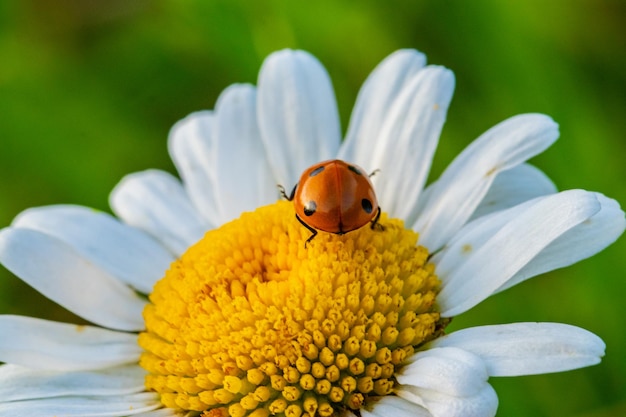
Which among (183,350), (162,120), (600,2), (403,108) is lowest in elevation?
(183,350)

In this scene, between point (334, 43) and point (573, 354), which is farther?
point (334, 43)

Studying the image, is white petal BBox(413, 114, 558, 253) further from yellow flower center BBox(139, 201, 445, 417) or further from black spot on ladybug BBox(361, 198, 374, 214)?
black spot on ladybug BBox(361, 198, 374, 214)

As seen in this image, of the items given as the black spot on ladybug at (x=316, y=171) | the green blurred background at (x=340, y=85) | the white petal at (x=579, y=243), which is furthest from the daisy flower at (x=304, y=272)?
the green blurred background at (x=340, y=85)

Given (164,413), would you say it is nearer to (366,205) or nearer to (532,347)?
(366,205)

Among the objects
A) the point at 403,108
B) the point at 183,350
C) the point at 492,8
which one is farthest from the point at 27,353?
the point at 492,8

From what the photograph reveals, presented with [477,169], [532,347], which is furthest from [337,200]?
[532,347]

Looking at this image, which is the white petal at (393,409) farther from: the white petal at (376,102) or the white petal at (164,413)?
the white petal at (376,102)

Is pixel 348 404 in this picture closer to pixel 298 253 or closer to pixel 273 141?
pixel 298 253

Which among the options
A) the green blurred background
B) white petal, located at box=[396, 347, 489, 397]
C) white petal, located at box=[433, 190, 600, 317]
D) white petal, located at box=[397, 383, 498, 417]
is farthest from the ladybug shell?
the green blurred background
